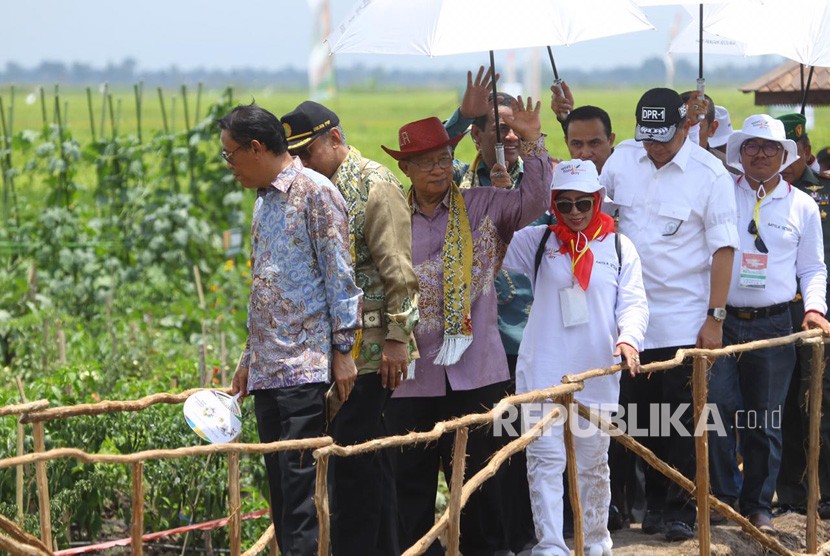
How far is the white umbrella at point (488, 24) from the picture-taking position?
5.09 meters

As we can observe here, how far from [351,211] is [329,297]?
0.42m

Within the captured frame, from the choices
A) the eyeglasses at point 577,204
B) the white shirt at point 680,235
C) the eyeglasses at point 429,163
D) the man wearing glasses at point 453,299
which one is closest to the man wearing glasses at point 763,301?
the white shirt at point 680,235

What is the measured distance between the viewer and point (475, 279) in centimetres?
537

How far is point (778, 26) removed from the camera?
611 cm

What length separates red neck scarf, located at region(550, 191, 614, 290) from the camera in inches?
208

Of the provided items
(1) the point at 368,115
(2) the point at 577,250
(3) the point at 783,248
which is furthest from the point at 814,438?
(1) the point at 368,115

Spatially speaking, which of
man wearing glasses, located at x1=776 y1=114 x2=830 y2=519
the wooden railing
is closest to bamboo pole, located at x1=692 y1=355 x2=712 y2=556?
the wooden railing

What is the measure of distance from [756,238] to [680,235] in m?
0.53

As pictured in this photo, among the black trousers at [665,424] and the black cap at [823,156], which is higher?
the black cap at [823,156]

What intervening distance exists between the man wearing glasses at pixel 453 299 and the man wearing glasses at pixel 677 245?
69 centimetres

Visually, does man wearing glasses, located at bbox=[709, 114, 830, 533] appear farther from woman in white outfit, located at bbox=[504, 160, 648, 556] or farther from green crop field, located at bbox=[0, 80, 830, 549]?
green crop field, located at bbox=[0, 80, 830, 549]

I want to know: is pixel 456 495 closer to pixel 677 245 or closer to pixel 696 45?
pixel 677 245

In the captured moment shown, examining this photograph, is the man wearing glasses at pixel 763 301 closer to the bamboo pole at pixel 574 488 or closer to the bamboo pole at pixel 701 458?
the bamboo pole at pixel 701 458

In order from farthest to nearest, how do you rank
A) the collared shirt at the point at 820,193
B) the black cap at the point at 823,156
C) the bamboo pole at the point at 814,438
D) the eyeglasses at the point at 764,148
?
the black cap at the point at 823,156 < the collared shirt at the point at 820,193 < the eyeglasses at the point at 764,148 < the bamboo pole at the point at 814,438
